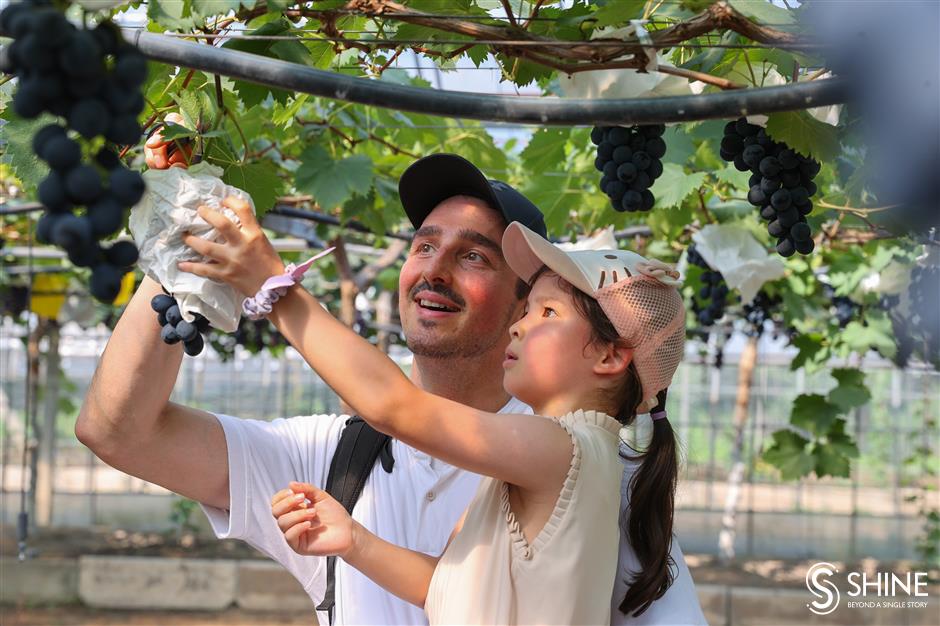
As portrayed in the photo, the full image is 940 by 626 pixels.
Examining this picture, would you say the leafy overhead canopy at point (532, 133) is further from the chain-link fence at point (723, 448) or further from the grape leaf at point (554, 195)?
the chain-link fence at point (723, 448)

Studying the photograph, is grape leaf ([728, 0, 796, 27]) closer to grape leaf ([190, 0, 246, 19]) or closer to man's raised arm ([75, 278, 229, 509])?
grape leaf ([190, 0, 246, 19])

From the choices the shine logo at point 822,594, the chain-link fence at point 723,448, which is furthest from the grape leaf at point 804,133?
the chain-link fence at point 723,448

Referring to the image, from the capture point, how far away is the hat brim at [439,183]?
93.4 inches

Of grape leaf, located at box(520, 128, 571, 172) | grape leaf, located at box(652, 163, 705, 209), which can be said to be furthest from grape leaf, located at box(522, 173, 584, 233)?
grape leaf, located at box(652, 163, 705, 209)

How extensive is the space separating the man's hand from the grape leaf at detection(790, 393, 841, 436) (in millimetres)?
5515

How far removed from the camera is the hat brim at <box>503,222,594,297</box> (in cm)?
191

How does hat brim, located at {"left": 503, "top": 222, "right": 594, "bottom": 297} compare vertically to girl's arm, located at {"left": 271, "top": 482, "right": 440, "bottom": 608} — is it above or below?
above

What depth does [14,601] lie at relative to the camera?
921 centimetres

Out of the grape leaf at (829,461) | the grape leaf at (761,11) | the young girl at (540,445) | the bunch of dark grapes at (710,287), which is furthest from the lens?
the grape leaf at (829,461)

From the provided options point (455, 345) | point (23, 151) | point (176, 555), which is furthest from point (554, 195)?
point (176, 555)

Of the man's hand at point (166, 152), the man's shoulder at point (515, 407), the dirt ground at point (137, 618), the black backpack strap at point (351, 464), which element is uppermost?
the man's hand at point (166, 152)

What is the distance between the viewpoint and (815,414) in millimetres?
6805

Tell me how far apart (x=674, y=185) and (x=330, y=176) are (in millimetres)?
1211

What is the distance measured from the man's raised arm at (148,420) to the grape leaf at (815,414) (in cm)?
521
